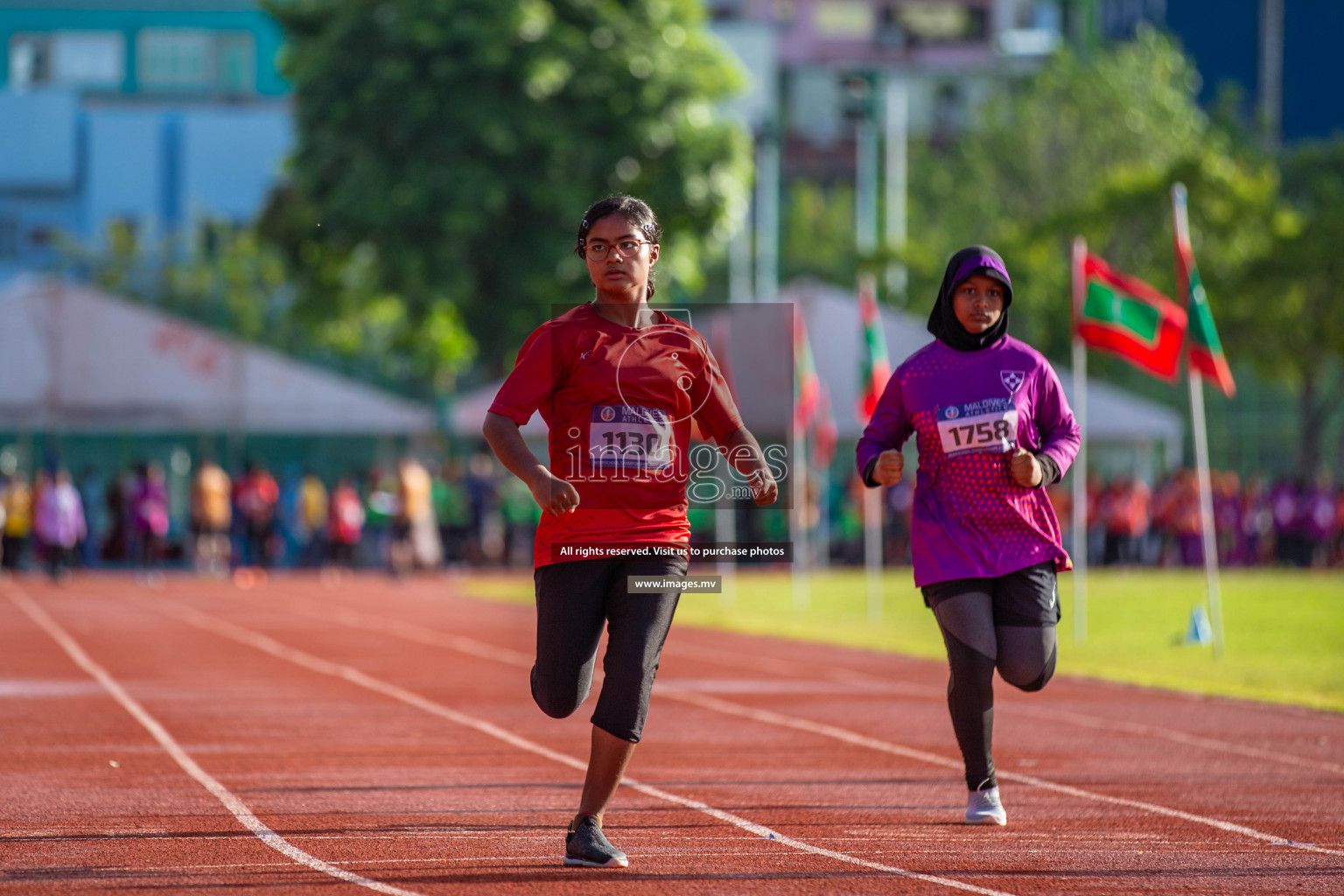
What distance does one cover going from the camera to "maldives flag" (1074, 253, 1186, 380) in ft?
59.4

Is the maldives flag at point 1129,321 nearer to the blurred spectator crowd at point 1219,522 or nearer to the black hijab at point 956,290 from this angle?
the black hijab at point 956,290

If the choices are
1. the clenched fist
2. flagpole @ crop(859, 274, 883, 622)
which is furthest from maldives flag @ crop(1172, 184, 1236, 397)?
the clenched fist

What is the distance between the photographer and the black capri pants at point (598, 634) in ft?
21.3

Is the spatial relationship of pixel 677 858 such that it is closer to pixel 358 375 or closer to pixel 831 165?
pixel 358 375

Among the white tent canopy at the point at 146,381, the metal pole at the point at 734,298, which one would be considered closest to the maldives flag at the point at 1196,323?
the metal pole at the point at 734,298

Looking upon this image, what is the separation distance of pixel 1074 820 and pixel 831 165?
78.6 m

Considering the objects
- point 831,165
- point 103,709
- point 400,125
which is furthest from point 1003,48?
point 103,709

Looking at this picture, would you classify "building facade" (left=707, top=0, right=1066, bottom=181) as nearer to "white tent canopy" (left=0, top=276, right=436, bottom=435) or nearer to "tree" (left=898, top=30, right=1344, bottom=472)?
"tree" (left=898, top=30, right=1344, bottom=472)

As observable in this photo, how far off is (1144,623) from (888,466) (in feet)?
48.1

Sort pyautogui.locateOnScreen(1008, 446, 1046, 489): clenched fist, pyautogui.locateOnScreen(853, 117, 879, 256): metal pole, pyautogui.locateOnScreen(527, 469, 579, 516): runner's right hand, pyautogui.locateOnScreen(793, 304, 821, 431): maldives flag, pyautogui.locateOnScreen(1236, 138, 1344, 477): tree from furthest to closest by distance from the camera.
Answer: pyautogui.locateOnScreen(853, 117, 879, 256): metal pole → pyautogui.locateOnScreen(1236, 138, 1344, 477): tree → pyautogui.locateOnScreen(793, 304, 821, 431): maldives flag → pyautogui.locateOnScreen(1008, 446, 1046, 489): clenched fist → pyautogui.locateOnScreen(527, 469, 579, 516): runner's right hand

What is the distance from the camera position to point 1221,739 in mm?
11141

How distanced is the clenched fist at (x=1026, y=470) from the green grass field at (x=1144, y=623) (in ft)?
20.3

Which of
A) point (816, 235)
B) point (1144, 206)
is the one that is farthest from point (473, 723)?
point (816, 235)

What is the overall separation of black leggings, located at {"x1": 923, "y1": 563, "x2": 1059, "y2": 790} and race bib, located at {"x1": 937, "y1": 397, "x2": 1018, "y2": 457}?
17.9 inches
